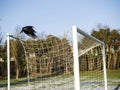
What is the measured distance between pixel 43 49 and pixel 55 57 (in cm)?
47

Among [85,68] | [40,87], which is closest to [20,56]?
[40,87]

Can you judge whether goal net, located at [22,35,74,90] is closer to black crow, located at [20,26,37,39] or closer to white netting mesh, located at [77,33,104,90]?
black crow, located at [20,26,37,39]

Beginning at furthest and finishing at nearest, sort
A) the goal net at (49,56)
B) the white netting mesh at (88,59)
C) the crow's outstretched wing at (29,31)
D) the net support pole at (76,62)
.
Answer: the crow's outstretched wing at (29,31), the goal net at (49,56), the white netting mesh at (88,59), the net support pole at (76,62)

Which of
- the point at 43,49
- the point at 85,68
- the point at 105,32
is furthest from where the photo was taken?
the point at 105,32

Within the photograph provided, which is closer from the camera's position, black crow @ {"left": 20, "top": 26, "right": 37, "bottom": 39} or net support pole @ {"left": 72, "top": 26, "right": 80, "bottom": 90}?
net support pole @ {"left": 72, "top": 26, "right": 80, "bottom": 90}

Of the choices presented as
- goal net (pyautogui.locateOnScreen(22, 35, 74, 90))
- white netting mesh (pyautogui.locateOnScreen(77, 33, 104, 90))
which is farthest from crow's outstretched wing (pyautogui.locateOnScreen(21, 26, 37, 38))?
white netting mesh (pyautogui.locateOnScreen(77, 33, 104, 90))

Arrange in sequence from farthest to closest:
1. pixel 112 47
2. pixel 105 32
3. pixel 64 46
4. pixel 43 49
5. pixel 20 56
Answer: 1. pixel 105 32
2. pixel 112 47
3. pixel 20 56
4. pixel 43 49
5. pixel 64 46

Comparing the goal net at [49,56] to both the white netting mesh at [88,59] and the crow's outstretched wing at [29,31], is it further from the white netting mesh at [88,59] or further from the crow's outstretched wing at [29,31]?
the white netting mesh at [88,59]

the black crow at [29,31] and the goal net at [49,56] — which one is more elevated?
the black crow at [29,31]

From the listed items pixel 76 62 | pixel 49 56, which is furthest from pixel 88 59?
pixel 76 62

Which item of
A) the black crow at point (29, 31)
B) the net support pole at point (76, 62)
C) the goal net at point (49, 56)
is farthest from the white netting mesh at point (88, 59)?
the black crow at point (29, 31)

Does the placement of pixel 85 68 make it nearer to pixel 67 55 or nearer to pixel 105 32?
pixel 67 55

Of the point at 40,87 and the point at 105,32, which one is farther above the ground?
the point at 105,32

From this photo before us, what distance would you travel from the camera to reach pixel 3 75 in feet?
76.2
